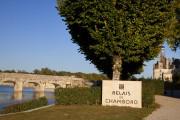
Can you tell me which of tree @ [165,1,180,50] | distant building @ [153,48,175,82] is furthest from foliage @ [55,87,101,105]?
distant building @ [153,48,175,82]

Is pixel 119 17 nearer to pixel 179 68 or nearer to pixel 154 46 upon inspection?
pixel 154 46

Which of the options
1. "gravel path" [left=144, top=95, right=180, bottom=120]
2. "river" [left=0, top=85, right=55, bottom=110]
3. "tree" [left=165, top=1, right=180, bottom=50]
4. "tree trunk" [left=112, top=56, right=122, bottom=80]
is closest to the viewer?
"gravel path" [left=144, top=95, right=180, bottom=120]

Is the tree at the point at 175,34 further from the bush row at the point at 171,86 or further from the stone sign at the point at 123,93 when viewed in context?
the stone sign at the point at 123,93

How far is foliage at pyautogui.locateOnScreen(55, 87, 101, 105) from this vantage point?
30109 millimetres

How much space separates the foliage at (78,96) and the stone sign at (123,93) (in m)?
1.02

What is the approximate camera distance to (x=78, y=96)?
3028 centimetres

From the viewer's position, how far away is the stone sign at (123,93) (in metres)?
28.8

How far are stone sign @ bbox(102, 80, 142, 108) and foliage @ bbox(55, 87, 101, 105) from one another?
1.02 meters

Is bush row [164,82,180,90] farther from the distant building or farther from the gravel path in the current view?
the distant building

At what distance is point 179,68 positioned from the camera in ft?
262

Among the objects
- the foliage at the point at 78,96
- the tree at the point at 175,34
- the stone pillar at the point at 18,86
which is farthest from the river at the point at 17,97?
the tree at the point at 175,34

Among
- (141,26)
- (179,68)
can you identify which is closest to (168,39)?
(141,26)

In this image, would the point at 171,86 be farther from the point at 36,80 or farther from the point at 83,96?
the point at 36,80

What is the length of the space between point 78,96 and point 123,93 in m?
3.34
